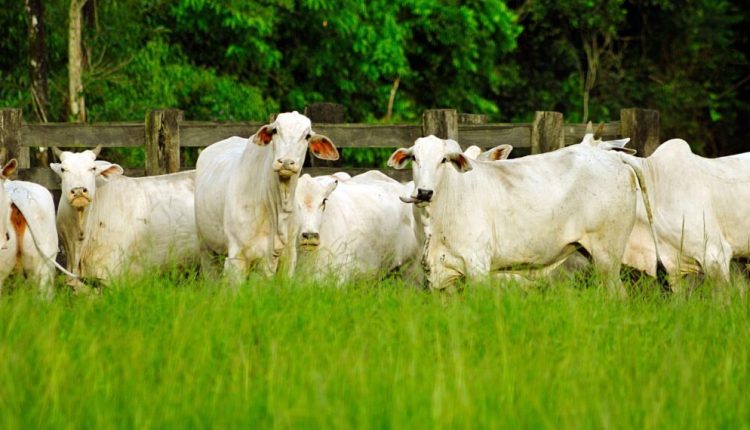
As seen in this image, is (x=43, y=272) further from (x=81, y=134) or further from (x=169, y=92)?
(x=169, y=92)

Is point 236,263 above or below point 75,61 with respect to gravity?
below

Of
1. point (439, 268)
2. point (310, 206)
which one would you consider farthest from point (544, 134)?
point (439, 268)

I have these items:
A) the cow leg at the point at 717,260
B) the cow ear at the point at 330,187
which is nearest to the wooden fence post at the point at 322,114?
the cow ear at the point at 330,187

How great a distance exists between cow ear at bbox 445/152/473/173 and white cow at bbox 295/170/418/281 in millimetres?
1223

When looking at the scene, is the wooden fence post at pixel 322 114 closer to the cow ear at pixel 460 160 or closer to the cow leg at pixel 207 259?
the cow leg at pixel 207 259

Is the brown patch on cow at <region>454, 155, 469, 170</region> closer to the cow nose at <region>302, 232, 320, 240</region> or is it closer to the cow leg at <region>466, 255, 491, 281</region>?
the cow leg at <region>466, 255, 491, 281</region>

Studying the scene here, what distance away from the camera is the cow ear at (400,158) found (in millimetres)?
10250

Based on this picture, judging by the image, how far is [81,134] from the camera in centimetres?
1288

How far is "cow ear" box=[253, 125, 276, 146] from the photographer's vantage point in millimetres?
9953

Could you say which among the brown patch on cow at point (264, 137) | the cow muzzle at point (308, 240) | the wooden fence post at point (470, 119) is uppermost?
the brown patch on cow at point (264, 137)

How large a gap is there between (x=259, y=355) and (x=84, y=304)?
1472mm

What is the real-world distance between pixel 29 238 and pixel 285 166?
6.20ft

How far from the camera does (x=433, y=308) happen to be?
26.2 feet

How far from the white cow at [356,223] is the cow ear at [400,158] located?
82 cm
